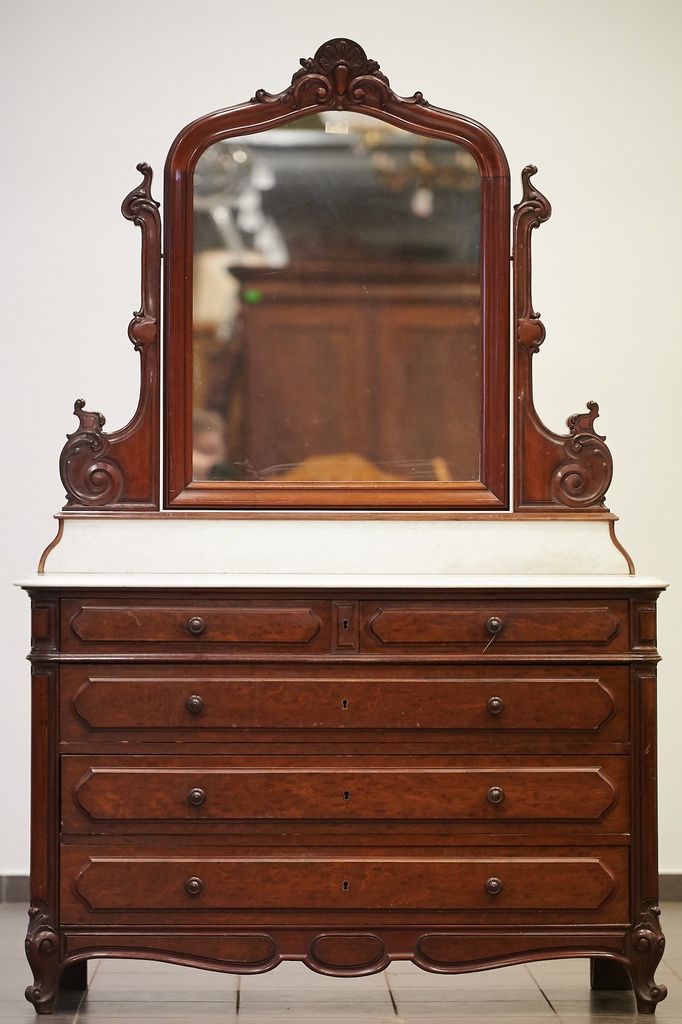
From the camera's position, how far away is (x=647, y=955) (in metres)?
2.66

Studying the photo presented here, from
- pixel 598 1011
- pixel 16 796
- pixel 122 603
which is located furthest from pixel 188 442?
pixel 598 1011

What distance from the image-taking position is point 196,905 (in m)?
2.65

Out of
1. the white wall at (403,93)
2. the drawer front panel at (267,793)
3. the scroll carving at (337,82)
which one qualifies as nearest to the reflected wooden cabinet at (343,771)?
the drawer front panel at (267,793)

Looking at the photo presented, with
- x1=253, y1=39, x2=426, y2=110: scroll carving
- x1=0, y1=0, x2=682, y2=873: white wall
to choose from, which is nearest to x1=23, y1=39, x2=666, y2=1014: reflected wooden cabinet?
x1=0, y1=0, x2=682, y2=873: white wall

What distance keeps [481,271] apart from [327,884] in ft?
5.71

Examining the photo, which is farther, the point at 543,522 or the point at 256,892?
the point at 543,522

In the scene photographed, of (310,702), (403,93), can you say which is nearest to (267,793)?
(310,702)

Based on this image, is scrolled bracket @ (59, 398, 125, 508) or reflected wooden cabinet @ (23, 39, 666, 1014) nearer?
reflected wooden cabinet @ (23, 39, 666, 1014)

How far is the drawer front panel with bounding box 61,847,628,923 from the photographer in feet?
8.69

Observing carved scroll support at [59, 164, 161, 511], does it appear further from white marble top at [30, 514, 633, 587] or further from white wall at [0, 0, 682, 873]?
white wall at [0, 0, 682, 873]

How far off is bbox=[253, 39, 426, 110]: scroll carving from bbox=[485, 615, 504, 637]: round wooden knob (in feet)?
4.93

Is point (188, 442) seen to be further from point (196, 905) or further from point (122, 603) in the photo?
point (196, 905)

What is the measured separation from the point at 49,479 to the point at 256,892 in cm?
177

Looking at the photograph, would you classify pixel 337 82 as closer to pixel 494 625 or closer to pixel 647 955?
pixel 494 625
